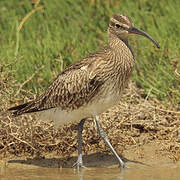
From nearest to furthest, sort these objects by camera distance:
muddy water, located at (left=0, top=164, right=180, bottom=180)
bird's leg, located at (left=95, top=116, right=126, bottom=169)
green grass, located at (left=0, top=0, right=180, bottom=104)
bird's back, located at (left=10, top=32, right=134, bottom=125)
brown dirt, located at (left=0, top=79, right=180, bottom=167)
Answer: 1. muddy water, located at (left=0, top=164, right=180, bottom=180)
2. bird's back, located at (left=10, top=32, right=134, bottom=125)
3. bird's leg, located at (left=95, top=116, right=126, bottom=169)
4. brown dirt, located at (left=0, top=79, right=180, bottom=167)
5. green grass, located at (left=0, top=0, right=180, bottom=104)

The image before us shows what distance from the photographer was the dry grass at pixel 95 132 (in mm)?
6699

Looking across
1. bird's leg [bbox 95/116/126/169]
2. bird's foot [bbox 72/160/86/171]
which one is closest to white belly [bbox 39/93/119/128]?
bird's leg [bbox 95/116/126/169]

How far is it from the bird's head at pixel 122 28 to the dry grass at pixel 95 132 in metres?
1.07

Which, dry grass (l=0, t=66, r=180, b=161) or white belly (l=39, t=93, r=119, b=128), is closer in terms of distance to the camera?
white belly (l=39, t=93, r=119, b=128)

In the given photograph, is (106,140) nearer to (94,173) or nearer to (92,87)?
(94,173)

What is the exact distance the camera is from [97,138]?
689cm

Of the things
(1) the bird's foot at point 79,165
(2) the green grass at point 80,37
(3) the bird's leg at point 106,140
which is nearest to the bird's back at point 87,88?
(3) the bird's leg at point 106,140

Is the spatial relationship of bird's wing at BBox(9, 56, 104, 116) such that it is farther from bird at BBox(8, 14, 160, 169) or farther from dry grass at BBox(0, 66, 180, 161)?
dry grass at BBox(0, 66, 180, 161)

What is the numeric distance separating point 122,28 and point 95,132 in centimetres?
133

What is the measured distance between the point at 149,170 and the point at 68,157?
1.03 m

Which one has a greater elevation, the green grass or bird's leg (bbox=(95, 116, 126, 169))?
the green grass

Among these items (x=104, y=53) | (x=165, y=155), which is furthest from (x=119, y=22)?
(x=165, y=155)

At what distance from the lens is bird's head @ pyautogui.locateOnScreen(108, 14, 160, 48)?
6383mm

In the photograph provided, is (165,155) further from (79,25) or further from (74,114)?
(79,25)
